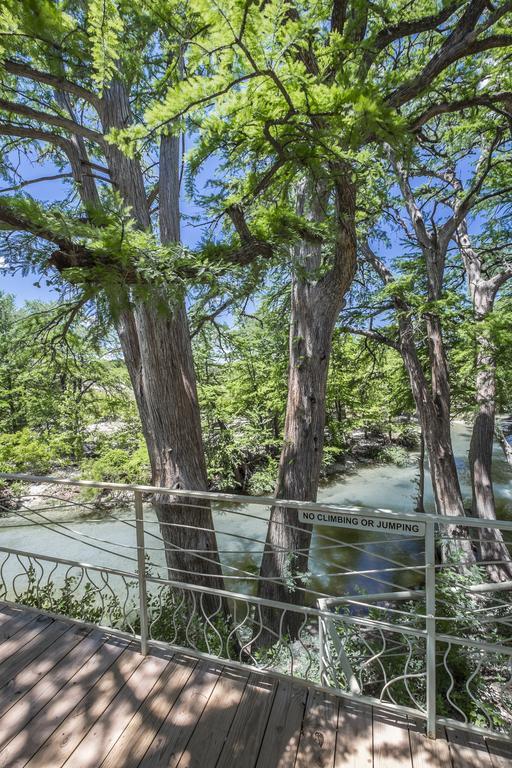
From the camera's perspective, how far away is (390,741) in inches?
65.4

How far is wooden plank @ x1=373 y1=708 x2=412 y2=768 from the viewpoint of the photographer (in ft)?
5.17

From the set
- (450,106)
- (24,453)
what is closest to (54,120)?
(450,106)

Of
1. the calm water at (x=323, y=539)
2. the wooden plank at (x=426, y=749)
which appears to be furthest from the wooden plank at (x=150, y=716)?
the calm water at (x=323, y=539)

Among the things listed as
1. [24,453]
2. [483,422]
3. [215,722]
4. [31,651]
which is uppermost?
[483,422]

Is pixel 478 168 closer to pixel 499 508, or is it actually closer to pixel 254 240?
pixel 254 240

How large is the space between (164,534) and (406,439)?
14.0 metres

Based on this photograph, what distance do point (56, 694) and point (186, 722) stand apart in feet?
2.41

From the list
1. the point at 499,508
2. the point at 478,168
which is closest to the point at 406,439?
the point at 499,508

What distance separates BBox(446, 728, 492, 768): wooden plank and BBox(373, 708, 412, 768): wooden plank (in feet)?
0.61

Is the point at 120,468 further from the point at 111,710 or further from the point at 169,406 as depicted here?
the point at 111,710

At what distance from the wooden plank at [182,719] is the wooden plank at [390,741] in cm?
82

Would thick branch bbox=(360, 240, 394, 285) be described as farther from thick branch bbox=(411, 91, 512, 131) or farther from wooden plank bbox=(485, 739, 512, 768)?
wooden plank bbox=(485, 739, 512, 768)

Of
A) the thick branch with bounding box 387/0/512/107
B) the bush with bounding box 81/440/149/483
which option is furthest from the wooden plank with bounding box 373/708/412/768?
the bush with bounding box 81/440/149/483

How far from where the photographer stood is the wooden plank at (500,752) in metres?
1.55
